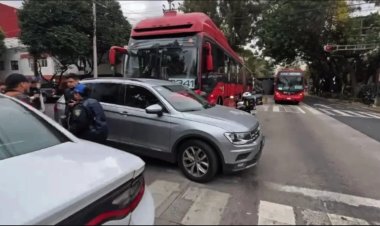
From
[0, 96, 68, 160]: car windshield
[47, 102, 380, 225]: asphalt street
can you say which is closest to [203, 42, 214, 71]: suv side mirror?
[47, 102, 380, 225]: asphalt street

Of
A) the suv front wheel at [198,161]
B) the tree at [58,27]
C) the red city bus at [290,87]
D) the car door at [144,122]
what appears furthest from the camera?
the red city bus at [290,87]

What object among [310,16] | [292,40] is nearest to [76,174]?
[310,16]

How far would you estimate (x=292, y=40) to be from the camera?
30.4m

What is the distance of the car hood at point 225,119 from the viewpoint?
4855mm

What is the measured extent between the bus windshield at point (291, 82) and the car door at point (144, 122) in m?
22.8

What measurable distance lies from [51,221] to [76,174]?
51 centimetres

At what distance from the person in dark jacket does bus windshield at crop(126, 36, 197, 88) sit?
3.62 meters

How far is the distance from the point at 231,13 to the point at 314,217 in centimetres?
3486

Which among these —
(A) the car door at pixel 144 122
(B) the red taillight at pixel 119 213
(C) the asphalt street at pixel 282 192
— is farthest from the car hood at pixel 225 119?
(B) the red taillight at pixel 119 213

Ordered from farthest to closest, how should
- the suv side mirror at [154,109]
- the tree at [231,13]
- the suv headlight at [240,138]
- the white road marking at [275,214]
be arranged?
the tree at [231,13] → the suv side mirror at [154,109] → the suv headlight at [240,138] → the white road marking at [275,214]

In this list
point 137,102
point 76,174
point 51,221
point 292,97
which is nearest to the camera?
point 51,221

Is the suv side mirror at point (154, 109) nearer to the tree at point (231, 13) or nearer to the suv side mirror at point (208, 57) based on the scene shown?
the suv side mirror at point (208, 57)

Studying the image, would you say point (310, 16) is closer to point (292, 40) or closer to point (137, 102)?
point (292, 40)

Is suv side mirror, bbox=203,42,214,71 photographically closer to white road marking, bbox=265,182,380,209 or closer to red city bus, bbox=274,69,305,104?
white road marking, bbox=265,182,380,209
